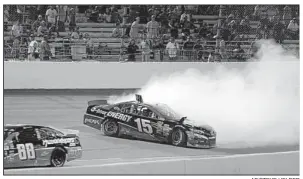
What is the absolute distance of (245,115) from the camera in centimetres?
951

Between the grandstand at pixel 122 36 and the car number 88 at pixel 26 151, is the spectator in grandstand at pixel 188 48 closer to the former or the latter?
the grandstand at pixel 122 36

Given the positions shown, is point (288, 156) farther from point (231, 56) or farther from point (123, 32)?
point (123, 32)

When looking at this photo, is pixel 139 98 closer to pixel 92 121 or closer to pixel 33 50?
pixel 92 121

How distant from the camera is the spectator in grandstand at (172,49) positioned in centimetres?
980

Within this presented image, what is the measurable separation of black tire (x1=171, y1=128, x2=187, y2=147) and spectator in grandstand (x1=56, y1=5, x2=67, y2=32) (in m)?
2.37

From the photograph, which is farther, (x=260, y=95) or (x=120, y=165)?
(x=260, y=95)

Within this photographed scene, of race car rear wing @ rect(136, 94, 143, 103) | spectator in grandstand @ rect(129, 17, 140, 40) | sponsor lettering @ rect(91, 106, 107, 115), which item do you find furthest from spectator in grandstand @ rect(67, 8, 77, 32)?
race car rear wing @ rect(136, 94, 143, 103)

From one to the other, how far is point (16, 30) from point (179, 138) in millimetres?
2952

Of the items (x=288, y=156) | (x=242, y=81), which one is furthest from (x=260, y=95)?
(x=288, y=156)

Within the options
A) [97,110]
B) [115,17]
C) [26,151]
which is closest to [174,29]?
[115,17]

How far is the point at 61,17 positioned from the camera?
9625mm

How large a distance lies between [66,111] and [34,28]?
1.49m

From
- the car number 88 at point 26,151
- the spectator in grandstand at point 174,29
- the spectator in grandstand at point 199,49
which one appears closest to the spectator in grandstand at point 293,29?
the spectator in grandstand at point 199,49
